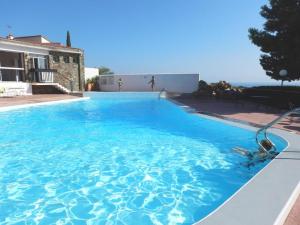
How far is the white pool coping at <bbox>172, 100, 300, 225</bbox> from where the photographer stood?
2957 millimetres

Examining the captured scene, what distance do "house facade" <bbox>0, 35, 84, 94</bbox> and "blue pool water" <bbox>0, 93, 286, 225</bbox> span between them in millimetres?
11986

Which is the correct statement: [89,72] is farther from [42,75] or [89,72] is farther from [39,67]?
[42,75]

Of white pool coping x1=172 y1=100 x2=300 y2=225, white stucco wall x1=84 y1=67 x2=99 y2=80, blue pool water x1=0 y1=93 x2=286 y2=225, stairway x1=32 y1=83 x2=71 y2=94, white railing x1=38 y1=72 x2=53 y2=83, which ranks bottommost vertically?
blue pool water x1=0 y1=93 x2=286 y2=225

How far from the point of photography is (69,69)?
25859 millimetres

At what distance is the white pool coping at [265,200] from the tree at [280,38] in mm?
12487

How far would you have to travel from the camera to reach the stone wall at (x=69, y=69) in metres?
24.5

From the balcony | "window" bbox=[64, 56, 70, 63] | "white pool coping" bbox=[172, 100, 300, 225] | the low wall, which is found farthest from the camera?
"window" bbox=[64, 56, 70, 63]

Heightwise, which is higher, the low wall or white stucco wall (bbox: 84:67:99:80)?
white stucco wall (bbox: 84:67:99:80)

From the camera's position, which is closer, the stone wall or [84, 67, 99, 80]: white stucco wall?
the stone wall

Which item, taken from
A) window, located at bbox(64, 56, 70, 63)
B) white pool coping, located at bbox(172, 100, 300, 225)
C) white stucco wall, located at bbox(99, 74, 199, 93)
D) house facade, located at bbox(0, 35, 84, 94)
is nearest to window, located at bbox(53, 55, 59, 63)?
house facade, located at bbox(0, 35, 84, 94)

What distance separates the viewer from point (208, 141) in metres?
8.48

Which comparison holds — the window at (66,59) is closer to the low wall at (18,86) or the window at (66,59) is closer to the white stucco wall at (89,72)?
the white stucco wall at (89,72)

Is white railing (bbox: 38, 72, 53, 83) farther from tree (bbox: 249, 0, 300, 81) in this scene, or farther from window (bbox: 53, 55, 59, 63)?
tree (bbox: 249, 0, 300, 81)

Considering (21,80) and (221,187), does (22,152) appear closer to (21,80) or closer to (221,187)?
(221,187)
